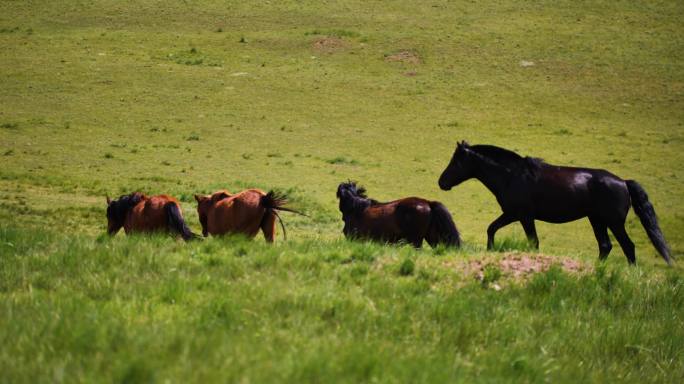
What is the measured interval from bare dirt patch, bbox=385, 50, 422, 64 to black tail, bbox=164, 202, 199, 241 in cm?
3588

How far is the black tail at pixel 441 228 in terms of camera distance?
Result: 1076 centimetres

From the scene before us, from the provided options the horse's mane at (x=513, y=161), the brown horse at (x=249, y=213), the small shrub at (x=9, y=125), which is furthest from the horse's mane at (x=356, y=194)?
the small shrub at (x=9, y=125)

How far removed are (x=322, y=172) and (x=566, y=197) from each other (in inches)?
589

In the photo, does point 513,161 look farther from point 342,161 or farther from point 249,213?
point 342,161

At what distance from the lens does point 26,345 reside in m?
4.57

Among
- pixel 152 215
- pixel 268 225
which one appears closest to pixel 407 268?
pixel 268 225

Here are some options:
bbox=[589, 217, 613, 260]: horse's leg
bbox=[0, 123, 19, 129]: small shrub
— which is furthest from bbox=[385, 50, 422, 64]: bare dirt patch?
bbox=[589, 217, 613, 260]: horse's leg

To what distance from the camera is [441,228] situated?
1090 cm

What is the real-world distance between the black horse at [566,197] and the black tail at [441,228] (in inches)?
63.9

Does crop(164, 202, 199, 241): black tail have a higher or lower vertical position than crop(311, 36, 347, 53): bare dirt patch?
lower

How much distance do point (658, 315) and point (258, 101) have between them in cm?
3111

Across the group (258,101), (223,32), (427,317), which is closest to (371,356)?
(427,317)

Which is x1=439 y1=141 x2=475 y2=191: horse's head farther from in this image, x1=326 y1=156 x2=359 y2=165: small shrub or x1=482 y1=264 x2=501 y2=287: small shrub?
x1=326 y1=156 x2=359 y2=165: small shrub

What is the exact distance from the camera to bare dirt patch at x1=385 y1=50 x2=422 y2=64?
149ft
